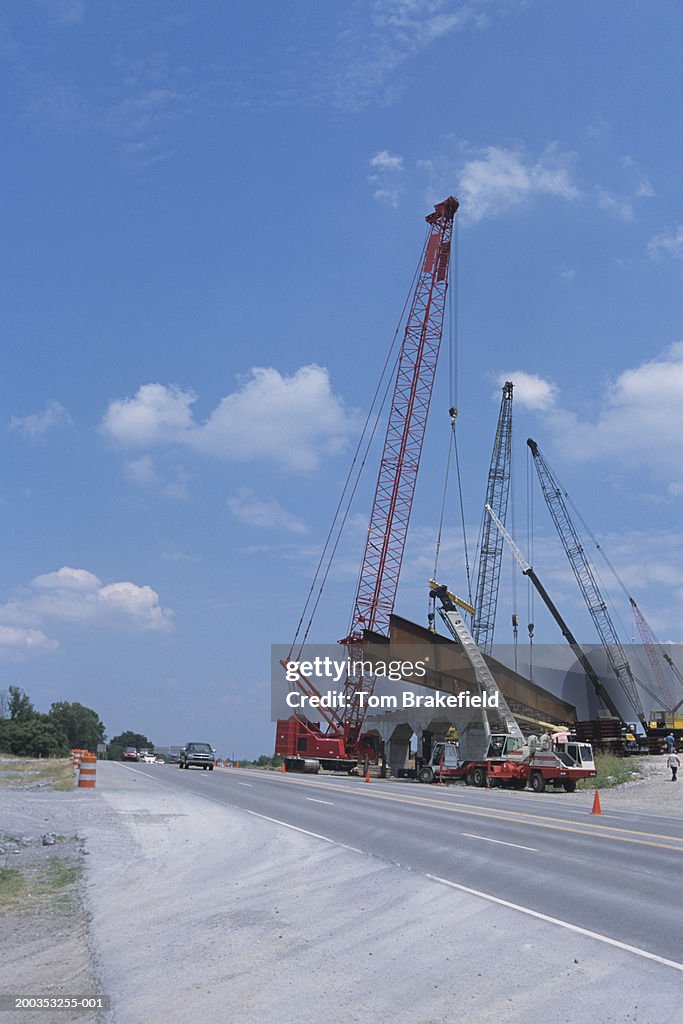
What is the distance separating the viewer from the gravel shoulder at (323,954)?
24.0 feet

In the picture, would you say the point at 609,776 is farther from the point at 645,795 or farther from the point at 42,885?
the point at 42,885

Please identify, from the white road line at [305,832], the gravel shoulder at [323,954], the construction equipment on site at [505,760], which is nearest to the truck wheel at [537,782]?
the construction equipment on site at [505,760]

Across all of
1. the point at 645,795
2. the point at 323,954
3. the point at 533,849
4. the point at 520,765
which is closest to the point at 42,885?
the point at 323,954

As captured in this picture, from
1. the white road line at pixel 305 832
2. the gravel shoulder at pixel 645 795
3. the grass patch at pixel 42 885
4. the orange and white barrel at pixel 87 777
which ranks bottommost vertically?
the gravel shoulder at pixel 645 795

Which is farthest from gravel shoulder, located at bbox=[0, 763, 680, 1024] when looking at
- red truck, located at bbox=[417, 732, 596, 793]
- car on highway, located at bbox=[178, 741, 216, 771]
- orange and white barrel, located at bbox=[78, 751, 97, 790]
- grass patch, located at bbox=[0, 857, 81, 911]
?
car on highway, located at bbox=[178, 741, 216, 771]

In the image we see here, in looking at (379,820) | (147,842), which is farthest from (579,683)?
(147,842)

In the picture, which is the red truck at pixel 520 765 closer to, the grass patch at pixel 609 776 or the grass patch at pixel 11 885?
the grass patch at pixel 609 776

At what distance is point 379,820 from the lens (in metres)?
23.6

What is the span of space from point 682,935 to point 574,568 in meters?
100

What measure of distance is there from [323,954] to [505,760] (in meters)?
39.4

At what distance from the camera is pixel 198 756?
63750 millimetres

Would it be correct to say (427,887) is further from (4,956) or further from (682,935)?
(4,956)

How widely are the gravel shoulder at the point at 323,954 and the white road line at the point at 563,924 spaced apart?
156mm

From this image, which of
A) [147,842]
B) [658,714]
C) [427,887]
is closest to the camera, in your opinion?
[427,887]
